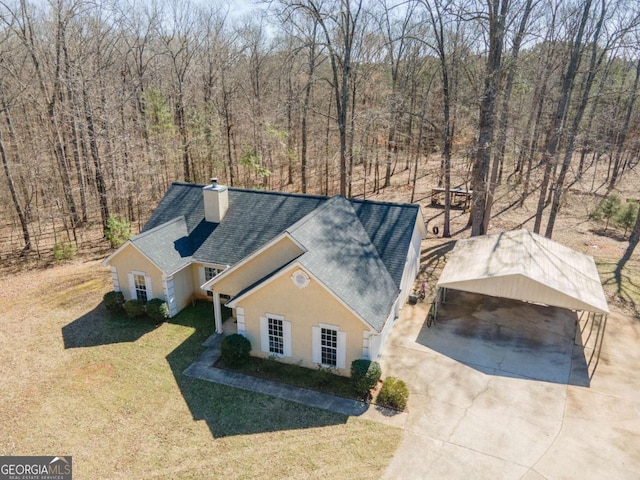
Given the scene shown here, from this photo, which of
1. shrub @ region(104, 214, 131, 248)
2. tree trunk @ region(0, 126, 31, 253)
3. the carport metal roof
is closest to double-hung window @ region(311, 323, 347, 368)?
the carport metal roof

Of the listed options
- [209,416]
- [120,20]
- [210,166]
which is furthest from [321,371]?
[120,20]

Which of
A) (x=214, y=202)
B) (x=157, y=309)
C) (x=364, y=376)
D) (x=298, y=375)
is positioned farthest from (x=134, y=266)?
(x=364, y=376)

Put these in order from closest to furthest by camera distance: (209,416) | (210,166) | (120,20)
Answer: (209,416), (120,20), (210,166)

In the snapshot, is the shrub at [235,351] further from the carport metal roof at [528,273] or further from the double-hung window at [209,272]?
the carport metal roof at [528,273]

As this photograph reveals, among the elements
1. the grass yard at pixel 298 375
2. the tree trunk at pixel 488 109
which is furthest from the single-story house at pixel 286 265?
the tree trunk at pixel 488 109

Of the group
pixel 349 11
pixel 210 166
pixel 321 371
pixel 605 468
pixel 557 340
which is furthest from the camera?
pixel 210 166

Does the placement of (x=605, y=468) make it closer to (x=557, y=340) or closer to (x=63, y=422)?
(x=557, y=340)

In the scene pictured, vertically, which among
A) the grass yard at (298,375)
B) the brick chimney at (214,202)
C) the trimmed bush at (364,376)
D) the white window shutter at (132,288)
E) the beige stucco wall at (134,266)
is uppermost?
the brick chimney at (214,202)
